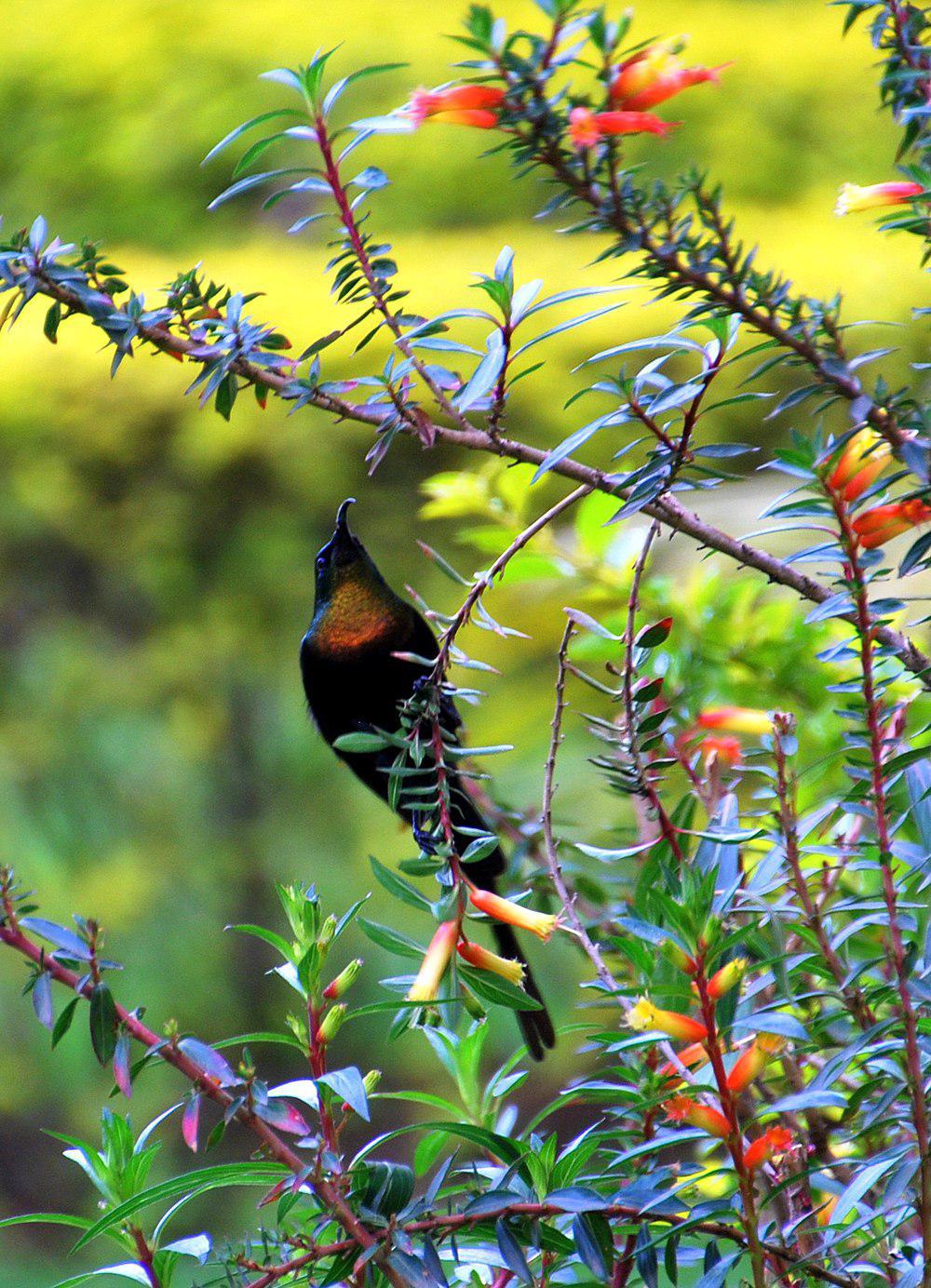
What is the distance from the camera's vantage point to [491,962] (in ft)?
1.56

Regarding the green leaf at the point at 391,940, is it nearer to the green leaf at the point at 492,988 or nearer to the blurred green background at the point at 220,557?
the green leaf at the point at 492,988

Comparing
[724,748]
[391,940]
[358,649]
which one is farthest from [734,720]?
[391,940]

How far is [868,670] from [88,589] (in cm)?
228

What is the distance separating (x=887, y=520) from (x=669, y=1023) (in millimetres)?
197

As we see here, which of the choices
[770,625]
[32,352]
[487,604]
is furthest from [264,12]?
[770,625]

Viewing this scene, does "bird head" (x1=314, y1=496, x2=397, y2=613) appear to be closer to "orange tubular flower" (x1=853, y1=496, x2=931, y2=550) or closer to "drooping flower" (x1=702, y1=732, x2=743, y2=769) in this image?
"drooping flower" (x1=702, y1=732, x2=743, y2=769)

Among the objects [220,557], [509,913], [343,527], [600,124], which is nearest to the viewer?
[600,124]

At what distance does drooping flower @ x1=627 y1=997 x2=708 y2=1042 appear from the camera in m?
0.44

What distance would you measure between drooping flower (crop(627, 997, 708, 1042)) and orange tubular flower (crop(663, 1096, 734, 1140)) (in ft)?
0.09

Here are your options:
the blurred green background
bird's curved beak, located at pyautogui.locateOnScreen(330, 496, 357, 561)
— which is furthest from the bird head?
the blurred green background

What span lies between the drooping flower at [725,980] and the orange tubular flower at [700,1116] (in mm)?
41

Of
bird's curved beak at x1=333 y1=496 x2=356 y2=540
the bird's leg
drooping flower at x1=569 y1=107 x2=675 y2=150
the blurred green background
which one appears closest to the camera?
drooping flower at x1=569 y1=107 x2=675 y2=150

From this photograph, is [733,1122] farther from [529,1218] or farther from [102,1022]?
[102,1022]

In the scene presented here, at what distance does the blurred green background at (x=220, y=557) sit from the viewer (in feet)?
7.52
